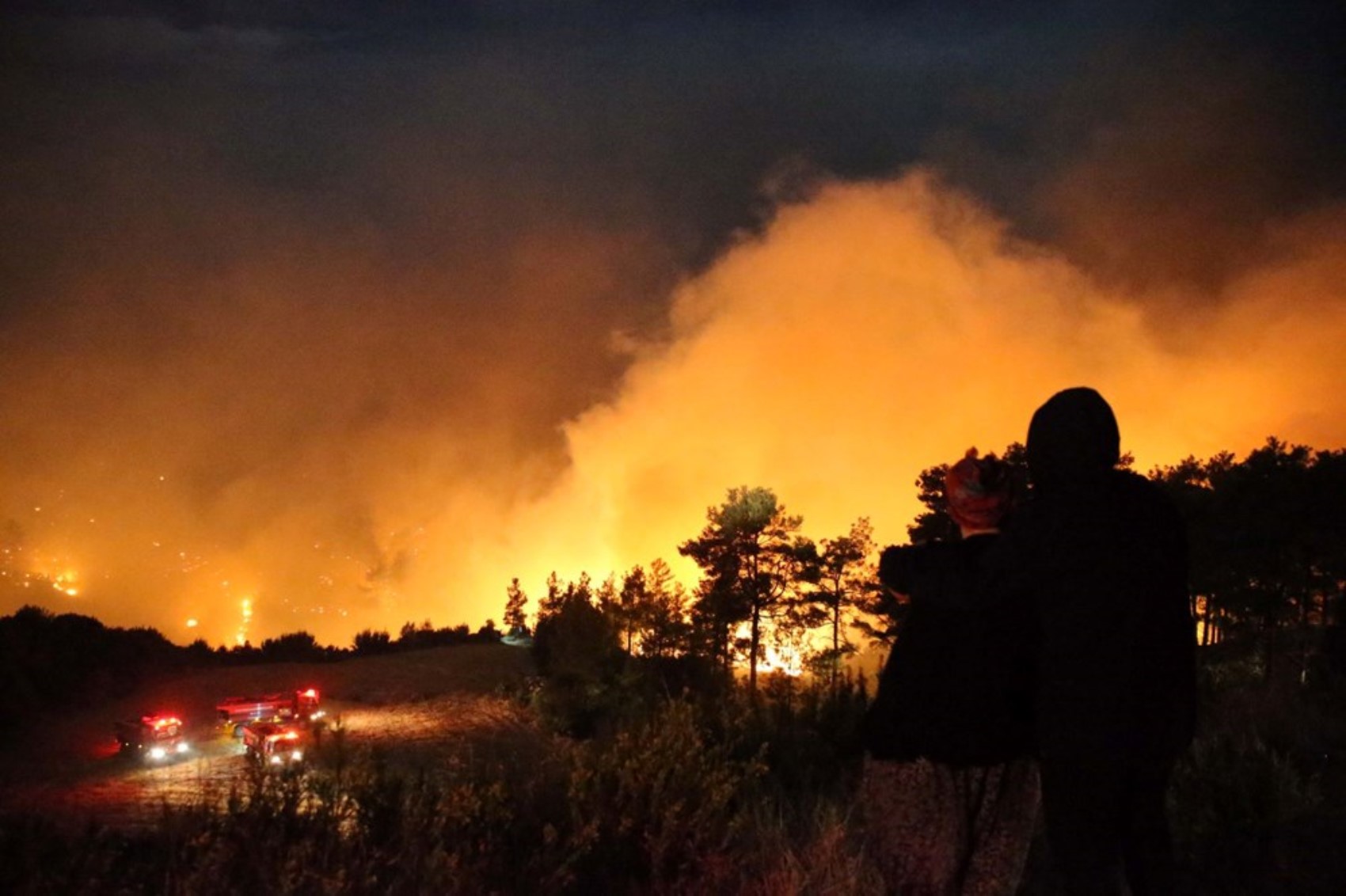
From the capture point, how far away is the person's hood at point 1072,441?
3.08m

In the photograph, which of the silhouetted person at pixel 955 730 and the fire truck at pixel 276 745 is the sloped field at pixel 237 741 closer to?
the fire truck at pixel 276 745

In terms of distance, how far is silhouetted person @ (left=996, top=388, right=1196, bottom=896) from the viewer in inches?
113

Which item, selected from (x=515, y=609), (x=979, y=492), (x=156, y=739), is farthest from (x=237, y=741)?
(x=515, y=609)

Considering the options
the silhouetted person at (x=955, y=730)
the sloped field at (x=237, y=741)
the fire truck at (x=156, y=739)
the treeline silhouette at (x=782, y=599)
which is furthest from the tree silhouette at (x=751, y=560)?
the silhouetted person at (x=955, y=730)

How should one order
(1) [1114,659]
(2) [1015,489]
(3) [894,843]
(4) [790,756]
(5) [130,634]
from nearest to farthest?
(1) [1114,659] < (3) [894,843] < (2) [1015,489] < (4) [790,756] < (5) [130,634]

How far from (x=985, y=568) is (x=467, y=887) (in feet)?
8.34

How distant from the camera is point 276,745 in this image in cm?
696

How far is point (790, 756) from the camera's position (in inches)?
298

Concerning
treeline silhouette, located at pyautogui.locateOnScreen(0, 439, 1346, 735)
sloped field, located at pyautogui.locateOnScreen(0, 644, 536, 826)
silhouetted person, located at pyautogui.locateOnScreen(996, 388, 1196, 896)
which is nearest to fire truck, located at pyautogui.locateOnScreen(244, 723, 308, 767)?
sloped field, located at pyautogui.locateOnScreen(0, 644, 536, 826)

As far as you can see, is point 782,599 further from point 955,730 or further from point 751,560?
point 955,730

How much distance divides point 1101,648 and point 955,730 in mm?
512

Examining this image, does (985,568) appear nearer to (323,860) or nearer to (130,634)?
(323,860)

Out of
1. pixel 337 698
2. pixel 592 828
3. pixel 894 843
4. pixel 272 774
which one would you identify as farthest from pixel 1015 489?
pixel 337 698

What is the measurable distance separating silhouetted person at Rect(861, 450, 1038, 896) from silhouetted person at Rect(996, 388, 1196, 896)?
0.36 ft
